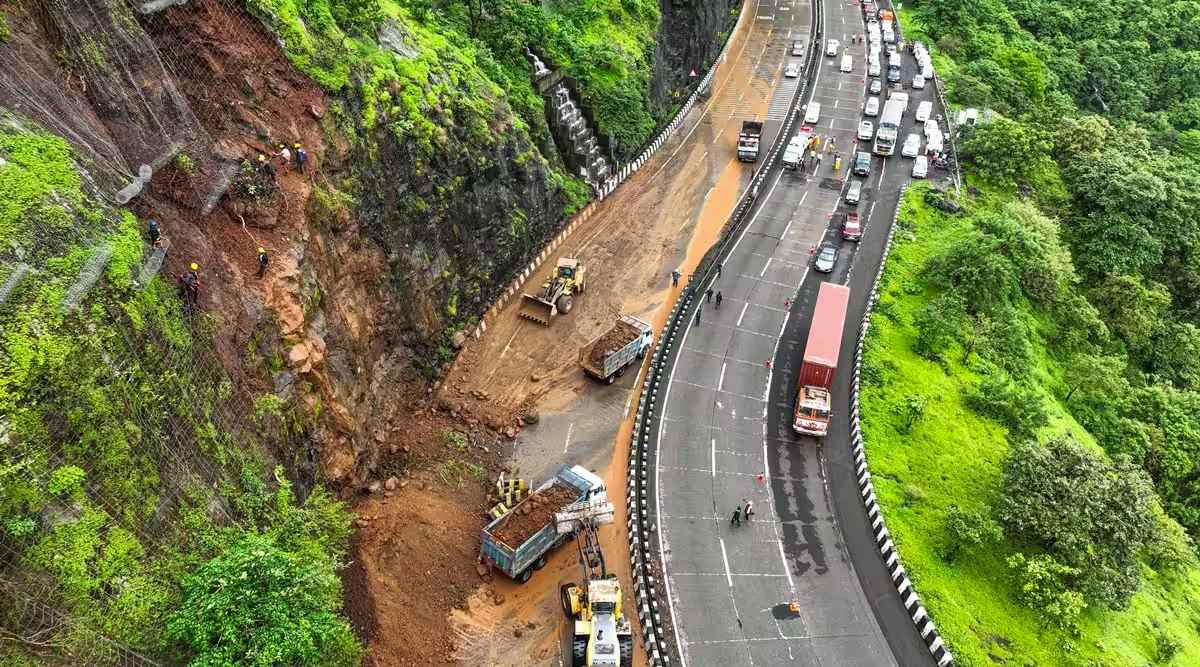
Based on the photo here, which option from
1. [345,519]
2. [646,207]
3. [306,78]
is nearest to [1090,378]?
[646,207]

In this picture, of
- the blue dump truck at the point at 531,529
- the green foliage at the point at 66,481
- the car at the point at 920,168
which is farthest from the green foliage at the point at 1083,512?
the green foliage at the point at 66,481

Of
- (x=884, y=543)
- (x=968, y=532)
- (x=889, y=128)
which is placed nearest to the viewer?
(x=968, y=532)

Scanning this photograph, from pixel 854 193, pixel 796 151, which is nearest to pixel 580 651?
pixel 854 193

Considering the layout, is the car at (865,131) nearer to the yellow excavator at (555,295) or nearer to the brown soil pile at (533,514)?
the yellow excavator at (555,295)

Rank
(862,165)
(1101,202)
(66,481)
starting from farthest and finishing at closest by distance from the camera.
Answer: (862,165) → (1101,202) → (66,481)

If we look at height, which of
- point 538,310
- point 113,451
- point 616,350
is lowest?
point 616,350

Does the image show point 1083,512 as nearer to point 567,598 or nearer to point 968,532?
point 968,532
